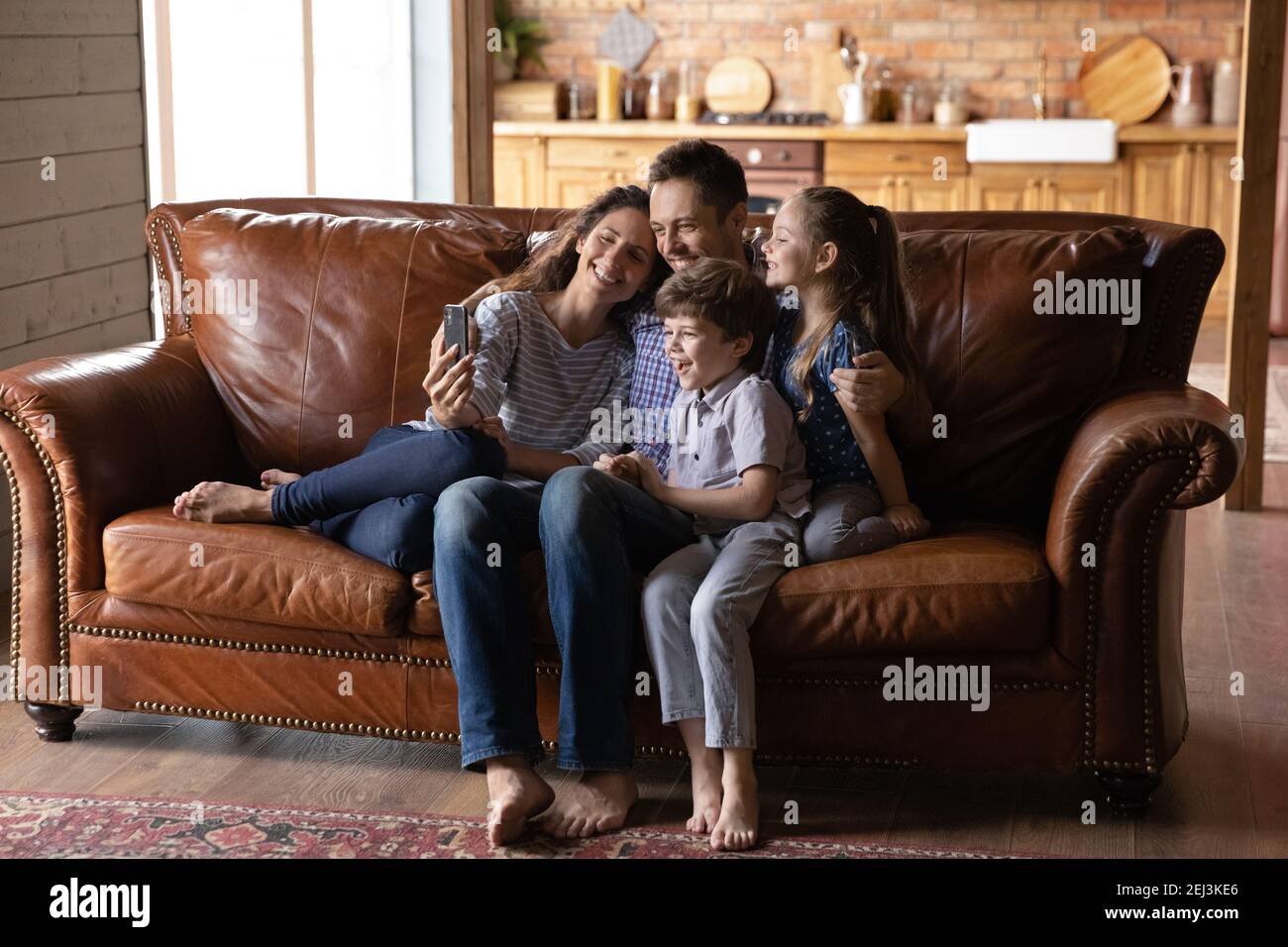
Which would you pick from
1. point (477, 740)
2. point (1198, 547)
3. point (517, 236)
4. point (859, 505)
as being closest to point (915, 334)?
point (859, 505)

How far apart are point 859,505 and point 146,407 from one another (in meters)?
1.29

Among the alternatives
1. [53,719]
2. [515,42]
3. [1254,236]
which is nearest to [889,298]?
[53,719]

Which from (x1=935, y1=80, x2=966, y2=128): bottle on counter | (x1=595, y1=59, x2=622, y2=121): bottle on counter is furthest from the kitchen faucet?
(x1=595, y1=59, x2=622, y2=121): bottle on counter

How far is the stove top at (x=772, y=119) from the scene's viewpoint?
6789 mm

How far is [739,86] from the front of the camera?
711 centimetres

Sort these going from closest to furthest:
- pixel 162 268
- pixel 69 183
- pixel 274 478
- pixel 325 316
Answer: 1. pixel 274 478
2. pixel 325 316
3. pixel 162 268
4. pixel 69 183

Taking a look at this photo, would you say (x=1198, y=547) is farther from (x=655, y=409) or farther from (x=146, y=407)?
(x=146, y=407)

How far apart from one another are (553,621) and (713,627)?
0.81ft

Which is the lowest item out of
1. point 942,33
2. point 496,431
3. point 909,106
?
point 496,431

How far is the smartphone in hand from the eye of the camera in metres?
2.46

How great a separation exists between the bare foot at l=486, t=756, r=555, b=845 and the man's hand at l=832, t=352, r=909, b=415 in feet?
2.51

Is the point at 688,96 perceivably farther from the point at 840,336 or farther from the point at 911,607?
the point at 911,607

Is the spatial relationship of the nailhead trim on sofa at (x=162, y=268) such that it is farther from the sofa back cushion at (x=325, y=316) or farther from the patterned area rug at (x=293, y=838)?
the patterned area rug at (x=293, y=838)

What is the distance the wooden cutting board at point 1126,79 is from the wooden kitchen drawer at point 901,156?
2.62 ft
